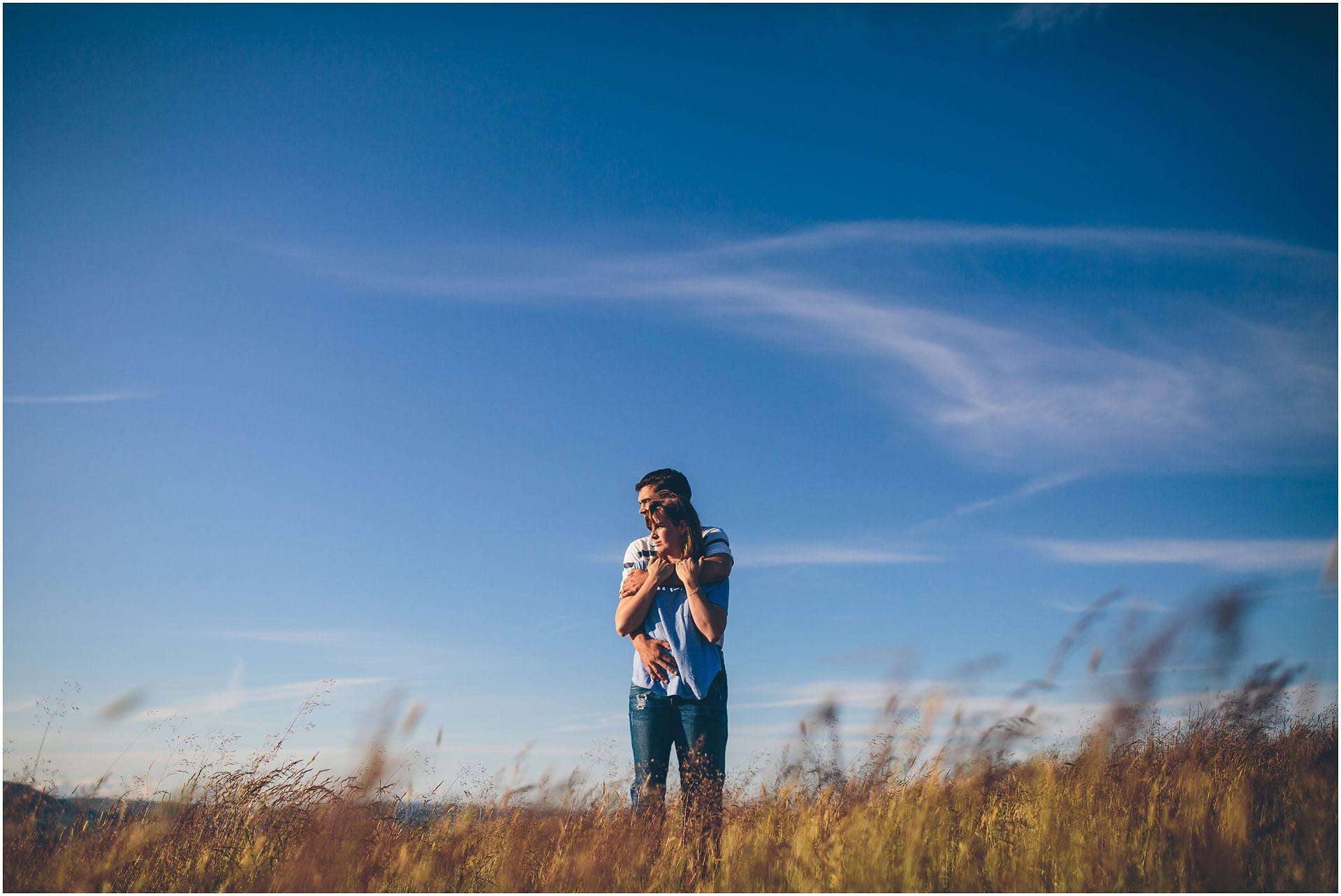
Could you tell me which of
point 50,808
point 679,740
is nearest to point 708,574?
point 679,740

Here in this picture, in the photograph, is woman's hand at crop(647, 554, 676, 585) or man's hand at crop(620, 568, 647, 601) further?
man's hand at crop(620, 568, 647, 601)

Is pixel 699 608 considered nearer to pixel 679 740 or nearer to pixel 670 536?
pixel 670 536

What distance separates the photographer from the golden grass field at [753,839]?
11.1 feet

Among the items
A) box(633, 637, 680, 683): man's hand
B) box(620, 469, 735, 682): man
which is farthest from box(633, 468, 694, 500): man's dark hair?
box(633, 637, 680, 683): man's hand

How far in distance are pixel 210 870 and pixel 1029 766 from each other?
168 inches

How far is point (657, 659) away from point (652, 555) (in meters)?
0.49

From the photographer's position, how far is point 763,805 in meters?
3.92

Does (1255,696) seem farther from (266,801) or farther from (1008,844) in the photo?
(266,801)

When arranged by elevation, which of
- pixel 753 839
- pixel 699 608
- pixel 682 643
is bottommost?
pixel 753 839

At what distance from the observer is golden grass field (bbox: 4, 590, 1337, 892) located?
11.1 feet

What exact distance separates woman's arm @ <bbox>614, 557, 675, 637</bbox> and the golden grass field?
771mm

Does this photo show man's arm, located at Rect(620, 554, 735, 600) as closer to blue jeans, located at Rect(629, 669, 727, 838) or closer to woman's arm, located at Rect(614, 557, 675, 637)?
woman's arm, located at Rect(614, 557, 675, 637)

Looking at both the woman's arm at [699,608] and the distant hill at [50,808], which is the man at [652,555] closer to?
the woman's arm at [699,608]

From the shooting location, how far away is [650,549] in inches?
160
